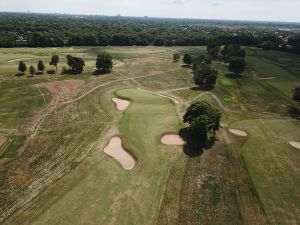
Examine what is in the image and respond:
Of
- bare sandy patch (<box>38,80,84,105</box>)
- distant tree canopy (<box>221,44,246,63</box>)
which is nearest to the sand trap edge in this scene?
bare sandy patch (<box>38,80,84,105</box>)

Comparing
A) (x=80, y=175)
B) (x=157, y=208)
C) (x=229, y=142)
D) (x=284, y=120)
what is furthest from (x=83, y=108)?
(x=284, y=120)

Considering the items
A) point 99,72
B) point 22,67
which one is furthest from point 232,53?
point 22,67

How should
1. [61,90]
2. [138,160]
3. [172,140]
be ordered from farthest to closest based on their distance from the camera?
1. [61,90]
2. [172,140]
3. [138,160]

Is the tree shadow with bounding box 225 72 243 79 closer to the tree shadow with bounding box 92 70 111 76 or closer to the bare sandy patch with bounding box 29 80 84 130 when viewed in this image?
the tree shadow with bounding box 92 70 111 76

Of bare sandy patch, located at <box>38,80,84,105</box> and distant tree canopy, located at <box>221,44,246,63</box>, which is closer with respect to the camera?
bare sandy patch, located at <box>38,80,84,105</box>

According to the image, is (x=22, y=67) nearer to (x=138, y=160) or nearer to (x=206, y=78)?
(x=206, y=78)

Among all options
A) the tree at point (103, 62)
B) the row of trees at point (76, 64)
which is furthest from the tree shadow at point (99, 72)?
the tree at point (103, 62)
